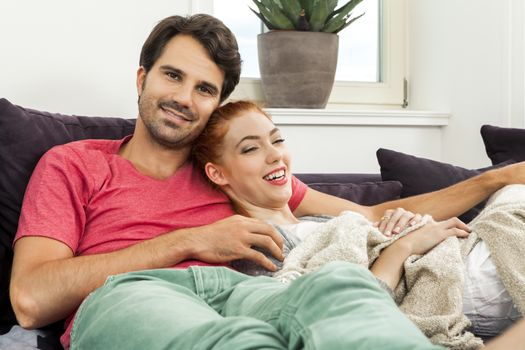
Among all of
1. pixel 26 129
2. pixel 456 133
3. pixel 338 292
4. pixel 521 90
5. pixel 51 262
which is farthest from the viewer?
pixel 456 133

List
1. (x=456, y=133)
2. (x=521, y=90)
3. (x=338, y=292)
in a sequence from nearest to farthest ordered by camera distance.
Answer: (x=338, y=292) → (x=521, y=90) → (x=456, y=133)

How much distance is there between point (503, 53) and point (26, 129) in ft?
5.72

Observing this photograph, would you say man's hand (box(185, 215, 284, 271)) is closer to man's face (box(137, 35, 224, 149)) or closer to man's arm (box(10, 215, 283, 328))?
man's arm (box(10, 215, 283, 328))

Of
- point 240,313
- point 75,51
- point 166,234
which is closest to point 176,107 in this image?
point 166,234

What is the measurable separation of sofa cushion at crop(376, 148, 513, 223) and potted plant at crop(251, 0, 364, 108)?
0.57m

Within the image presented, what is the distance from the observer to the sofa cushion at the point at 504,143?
2.20m

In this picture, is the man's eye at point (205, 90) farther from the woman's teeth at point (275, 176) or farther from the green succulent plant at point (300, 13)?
the green succulent plant at point (300, 13)

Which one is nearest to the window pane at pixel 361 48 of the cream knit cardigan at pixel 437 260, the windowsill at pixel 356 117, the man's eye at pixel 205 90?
the windowsill at pixel 356 117

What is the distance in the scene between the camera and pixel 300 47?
2.61m

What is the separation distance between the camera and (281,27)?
2.63m

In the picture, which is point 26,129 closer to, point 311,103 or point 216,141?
point 216,141

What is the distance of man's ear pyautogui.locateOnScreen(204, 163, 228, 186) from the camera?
180 cm

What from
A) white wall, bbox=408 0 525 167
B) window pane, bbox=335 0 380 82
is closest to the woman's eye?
white wall, bbox=408 0 525 167

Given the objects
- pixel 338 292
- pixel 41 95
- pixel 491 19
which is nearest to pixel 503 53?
pixel 491 19
